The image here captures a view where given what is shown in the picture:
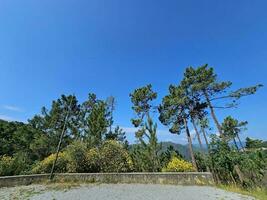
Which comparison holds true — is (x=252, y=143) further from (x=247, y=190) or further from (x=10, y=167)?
(x=10, y=167)

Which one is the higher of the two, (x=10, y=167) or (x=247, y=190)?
(x=10, y=167)

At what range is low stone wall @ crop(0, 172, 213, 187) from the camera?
30.3 feet

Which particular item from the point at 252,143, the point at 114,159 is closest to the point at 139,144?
the point at 114,159

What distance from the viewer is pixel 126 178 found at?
1045 centimetres

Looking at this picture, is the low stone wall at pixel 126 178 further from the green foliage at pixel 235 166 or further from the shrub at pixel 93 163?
the shrub at pixel 93 163

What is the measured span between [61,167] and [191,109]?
12.5 meters

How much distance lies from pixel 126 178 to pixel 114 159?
1930 mm

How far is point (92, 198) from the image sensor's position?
6.90 meters

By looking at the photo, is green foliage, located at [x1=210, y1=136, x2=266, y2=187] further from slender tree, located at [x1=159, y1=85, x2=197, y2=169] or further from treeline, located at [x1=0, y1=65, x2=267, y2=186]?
slender tree, located at [x1=159, y1=85, x2=197, y2=169]

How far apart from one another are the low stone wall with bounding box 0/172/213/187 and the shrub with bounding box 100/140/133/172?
126 centimetres

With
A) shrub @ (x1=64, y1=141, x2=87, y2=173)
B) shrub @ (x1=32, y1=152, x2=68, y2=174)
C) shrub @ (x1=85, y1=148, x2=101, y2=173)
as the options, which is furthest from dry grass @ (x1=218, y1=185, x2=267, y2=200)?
shrub @ (x1=32, y1=152, x2=68, y2=174)

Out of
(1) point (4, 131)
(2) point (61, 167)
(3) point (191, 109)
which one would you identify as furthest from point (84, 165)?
(1) point (4, 131)

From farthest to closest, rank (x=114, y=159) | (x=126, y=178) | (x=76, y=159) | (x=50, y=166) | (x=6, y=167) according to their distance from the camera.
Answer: (x=50, y=166)
(x=76, y=159)
(x=114, y=159)
(x=6, y=167)
(x=126, y=178)

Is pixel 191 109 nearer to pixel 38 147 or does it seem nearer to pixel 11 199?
pixel 11 199
